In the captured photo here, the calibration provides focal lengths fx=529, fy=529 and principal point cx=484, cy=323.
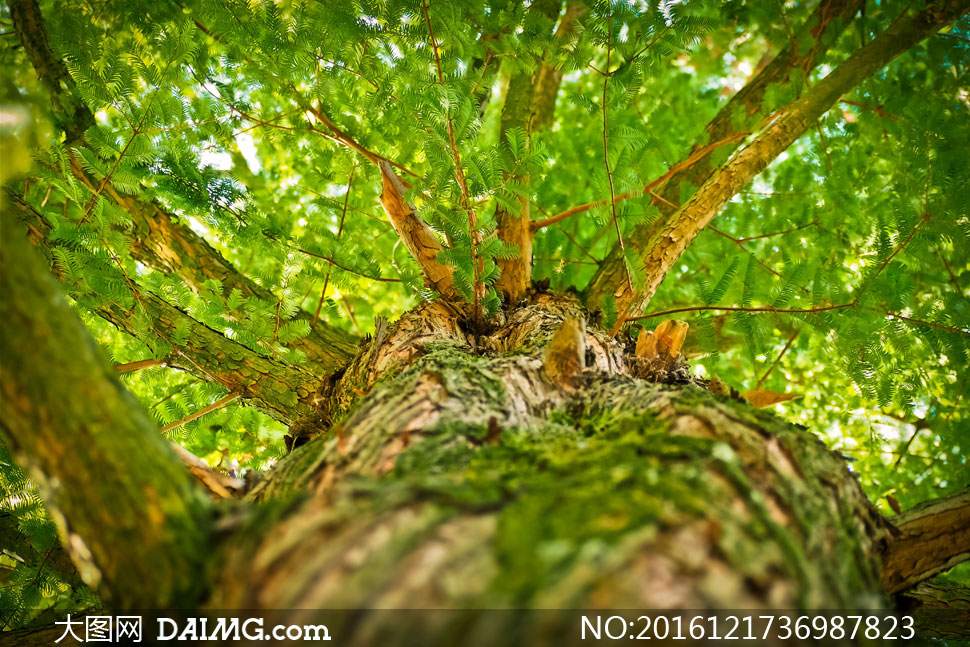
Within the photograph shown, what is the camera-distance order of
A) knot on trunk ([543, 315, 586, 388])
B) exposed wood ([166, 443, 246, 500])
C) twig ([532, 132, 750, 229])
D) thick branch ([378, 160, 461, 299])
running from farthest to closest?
thick branch ([378, 160, 461, 299]) < twig ([532, 132, 750, 229]) < knot on trunk ([543, 315, 586, 388]) < exposed wood ([166, 443, 246, 500])

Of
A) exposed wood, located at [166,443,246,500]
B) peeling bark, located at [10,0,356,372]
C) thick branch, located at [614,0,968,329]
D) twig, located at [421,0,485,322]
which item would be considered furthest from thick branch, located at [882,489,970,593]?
peeling bark, located at [10,0,356,372]

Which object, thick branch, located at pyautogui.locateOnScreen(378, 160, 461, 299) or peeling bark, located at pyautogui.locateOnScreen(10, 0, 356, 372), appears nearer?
thick branch, located at pyautogui.locateOnScreen(378, 160, 461, 299)

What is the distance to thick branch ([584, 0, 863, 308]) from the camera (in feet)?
9.33

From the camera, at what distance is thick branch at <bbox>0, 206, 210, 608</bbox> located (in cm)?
87

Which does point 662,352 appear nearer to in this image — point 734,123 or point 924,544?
point 924,544

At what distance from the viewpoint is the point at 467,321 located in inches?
102

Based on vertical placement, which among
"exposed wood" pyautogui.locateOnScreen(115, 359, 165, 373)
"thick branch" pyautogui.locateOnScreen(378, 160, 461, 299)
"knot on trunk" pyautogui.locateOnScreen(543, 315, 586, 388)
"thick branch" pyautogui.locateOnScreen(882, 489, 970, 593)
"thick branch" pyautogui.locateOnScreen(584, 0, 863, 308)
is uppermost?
"thick branch" pyautogui.locateOnScreen(584, 0, 863, 308)

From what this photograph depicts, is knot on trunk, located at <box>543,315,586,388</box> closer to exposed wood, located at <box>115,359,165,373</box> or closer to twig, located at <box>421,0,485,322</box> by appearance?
twig, located at <box>421,0,485,322</box>

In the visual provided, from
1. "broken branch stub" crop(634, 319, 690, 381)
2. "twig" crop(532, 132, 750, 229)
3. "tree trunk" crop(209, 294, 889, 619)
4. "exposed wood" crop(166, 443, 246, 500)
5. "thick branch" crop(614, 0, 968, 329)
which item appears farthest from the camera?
"thick branch" crop(614, 0, 968, 329)

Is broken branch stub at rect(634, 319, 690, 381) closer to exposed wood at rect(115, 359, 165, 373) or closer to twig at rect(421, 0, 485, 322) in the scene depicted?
twig at rect(421, 0, 485, 322)

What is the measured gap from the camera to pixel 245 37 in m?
2.36

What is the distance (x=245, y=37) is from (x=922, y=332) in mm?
3382

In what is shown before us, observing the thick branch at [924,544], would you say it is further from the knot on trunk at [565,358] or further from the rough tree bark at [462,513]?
the knot on trunk at [565,358]

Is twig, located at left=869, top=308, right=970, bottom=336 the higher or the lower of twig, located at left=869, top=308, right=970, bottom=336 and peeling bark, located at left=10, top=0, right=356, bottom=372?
the lower
